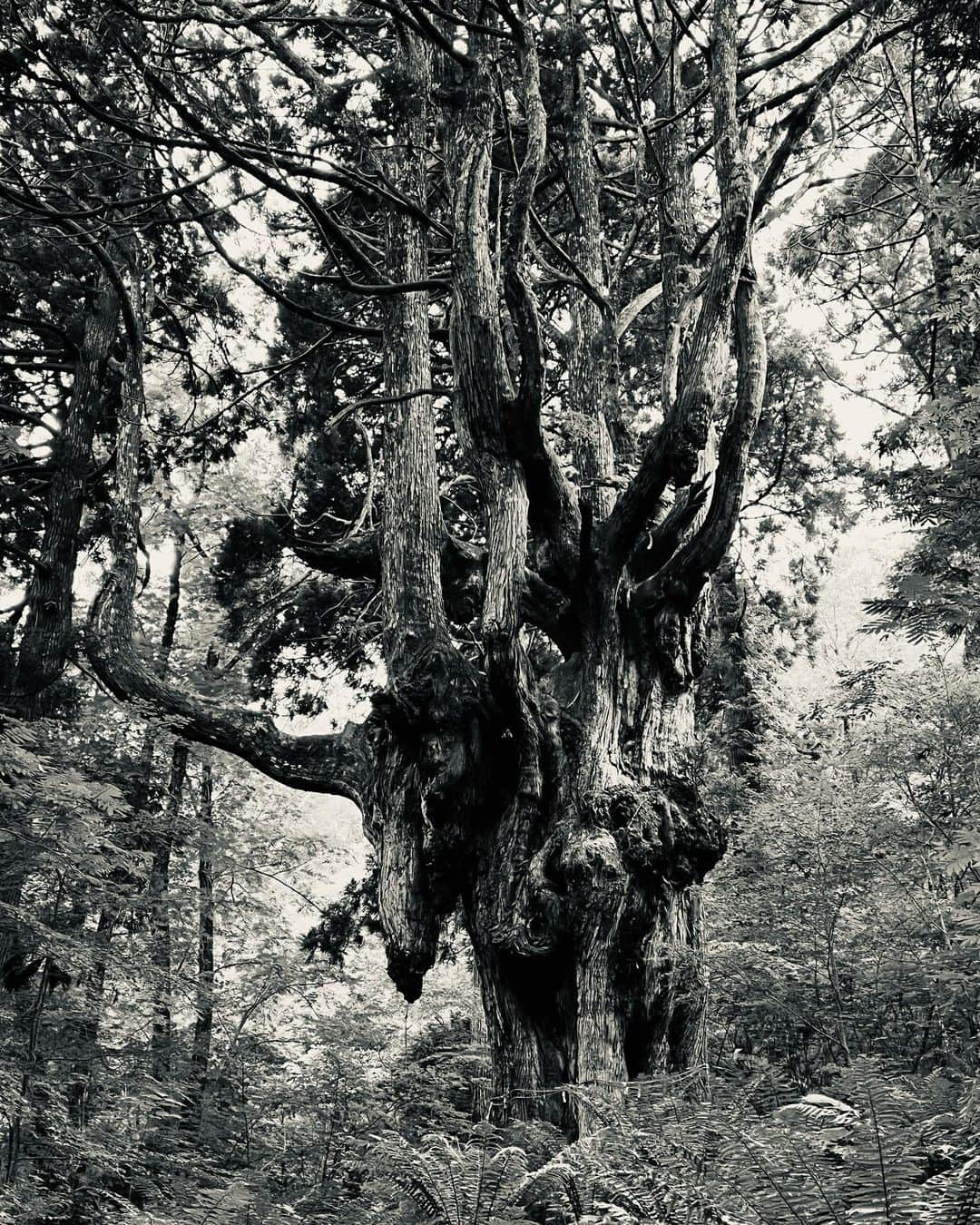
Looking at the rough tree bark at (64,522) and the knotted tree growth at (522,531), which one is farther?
the rough tree bark at (64,522)

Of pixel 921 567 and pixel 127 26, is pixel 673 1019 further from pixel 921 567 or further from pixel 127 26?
pixel 127 26

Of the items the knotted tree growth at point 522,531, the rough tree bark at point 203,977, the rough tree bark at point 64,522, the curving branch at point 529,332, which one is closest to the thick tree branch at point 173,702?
the knotted tree growth at point 522,531

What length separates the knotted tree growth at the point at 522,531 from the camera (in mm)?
5227

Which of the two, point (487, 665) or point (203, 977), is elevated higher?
point (487, 665)

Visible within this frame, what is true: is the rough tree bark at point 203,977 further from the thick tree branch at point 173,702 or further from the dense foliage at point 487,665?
the thick tree branch at point 173,702

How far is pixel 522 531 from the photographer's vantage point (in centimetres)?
606

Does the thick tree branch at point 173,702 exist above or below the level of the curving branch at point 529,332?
below

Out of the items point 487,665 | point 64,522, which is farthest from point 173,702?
point 64,522

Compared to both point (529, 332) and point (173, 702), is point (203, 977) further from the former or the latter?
point (529, 332)

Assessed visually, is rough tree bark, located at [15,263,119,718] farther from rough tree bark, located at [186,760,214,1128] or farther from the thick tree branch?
rough tree bark, located at [186,760,214,1128]

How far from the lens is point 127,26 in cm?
623

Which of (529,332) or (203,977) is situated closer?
(529,332)

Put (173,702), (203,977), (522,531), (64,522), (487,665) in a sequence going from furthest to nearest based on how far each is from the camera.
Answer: (203,977)
(64,522)
(173,702)
(522,531)
(487,665)

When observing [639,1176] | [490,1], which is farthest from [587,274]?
[639,1176]
